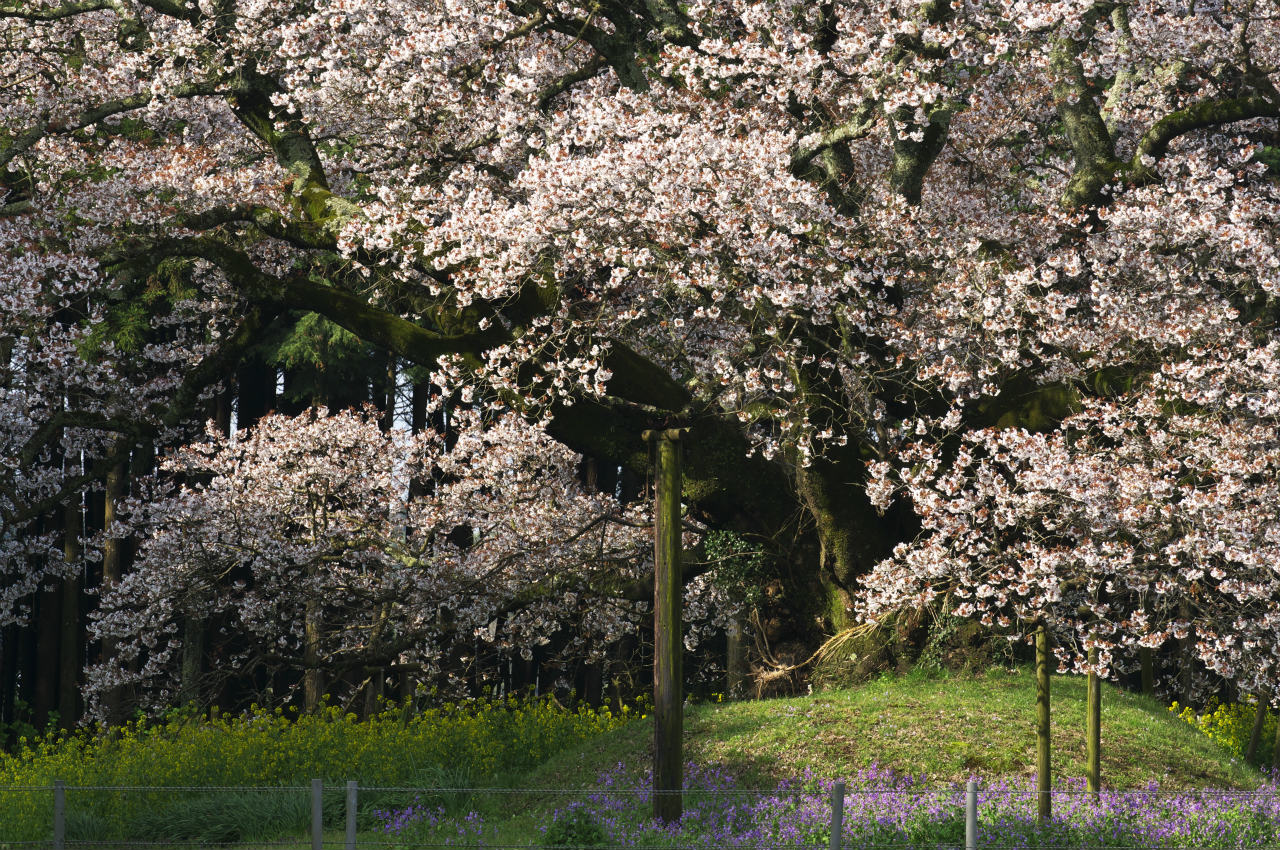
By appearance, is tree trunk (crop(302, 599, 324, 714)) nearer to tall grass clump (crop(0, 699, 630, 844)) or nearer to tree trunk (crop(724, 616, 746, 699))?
tall grass clump (crop(0, 699, 630, 844))

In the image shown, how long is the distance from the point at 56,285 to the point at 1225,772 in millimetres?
14014

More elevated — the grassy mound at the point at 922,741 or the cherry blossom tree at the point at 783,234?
the cherry blossom tree at the point at 783,234

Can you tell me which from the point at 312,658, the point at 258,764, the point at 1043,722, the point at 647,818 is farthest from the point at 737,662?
the point at 1043,722

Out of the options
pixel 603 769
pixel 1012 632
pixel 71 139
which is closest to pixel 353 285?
pixel 71 139

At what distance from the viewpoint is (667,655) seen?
35.0 feet

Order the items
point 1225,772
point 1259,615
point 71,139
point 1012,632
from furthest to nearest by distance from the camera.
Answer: point 71,139, point 1012,632, point 1225,772, point 1259,615

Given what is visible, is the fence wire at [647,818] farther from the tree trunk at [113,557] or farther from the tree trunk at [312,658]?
the tree trunk at [113,557]

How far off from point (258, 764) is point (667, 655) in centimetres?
621

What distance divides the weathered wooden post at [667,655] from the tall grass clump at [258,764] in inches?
150

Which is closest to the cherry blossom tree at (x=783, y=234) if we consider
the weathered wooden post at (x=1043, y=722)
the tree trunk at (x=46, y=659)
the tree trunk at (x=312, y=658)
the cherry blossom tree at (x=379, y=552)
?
the weathered wooden post at (x=1043, y=722)

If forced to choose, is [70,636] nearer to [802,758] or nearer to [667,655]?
[802,758]

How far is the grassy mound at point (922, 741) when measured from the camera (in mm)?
12297

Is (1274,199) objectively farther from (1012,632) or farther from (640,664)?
(640,664)

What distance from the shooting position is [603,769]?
43.4 ft
